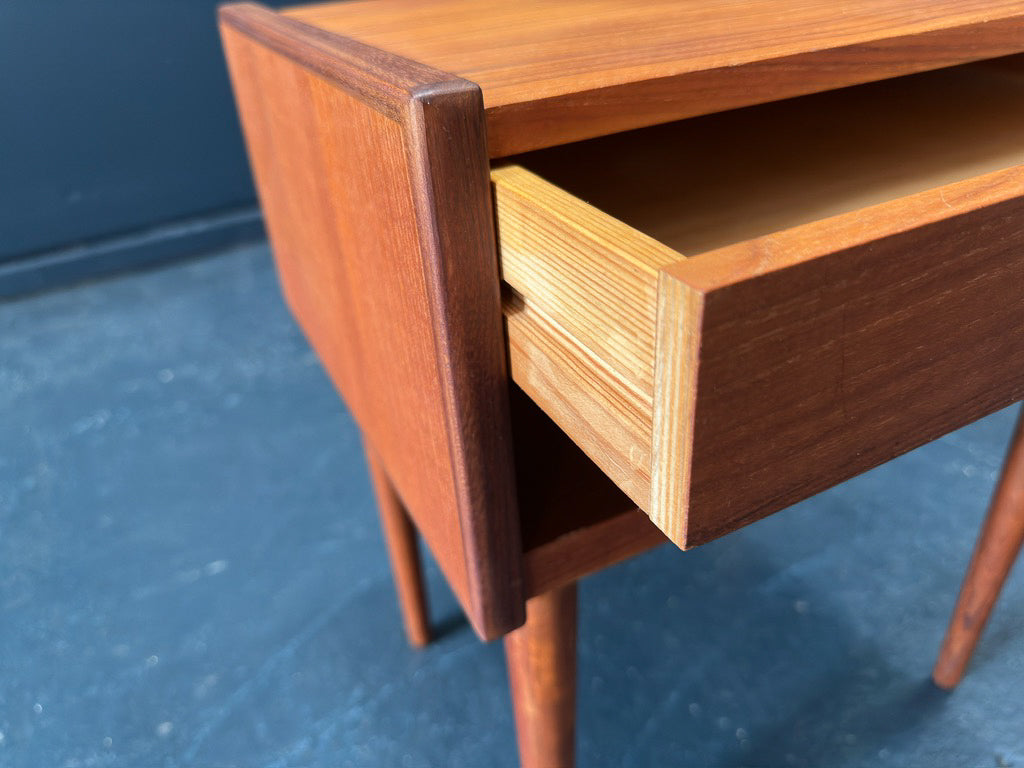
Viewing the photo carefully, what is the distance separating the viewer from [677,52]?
39 centimetres

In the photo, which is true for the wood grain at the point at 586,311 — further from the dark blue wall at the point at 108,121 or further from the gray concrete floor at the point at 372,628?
the dark blue wall at the point at 108,121

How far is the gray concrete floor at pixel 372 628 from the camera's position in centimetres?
74

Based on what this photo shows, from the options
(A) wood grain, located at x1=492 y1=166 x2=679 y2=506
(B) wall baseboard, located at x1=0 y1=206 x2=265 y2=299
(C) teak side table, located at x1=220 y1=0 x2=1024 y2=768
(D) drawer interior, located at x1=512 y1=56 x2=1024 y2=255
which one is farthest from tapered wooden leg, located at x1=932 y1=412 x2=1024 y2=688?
(B) wall baseboard, located at x1=0 y1=206 x2=265 y2=299

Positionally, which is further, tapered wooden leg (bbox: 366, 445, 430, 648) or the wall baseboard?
the wall baseboard

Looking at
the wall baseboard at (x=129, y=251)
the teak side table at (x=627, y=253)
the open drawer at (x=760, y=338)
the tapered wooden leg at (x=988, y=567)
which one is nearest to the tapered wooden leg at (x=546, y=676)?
Answer: the teak side table at (x=627, y=253)

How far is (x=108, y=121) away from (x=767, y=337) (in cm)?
177

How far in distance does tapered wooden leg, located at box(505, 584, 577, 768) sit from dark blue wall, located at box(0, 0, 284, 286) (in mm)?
1580

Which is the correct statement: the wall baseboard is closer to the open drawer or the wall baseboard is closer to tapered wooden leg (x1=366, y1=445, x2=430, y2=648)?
tapered wooden leg (x1=366, y1=445, x2=430, y2=648)

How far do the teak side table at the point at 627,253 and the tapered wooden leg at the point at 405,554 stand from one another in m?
0.17

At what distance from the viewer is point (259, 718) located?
2.54 ft

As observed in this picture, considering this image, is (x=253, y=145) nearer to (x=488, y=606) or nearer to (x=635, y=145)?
(x=635, y=145)

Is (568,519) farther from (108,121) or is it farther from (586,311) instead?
(108,121)

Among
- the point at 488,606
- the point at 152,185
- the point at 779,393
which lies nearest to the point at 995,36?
the point at 779,393

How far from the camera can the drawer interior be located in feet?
1.45
